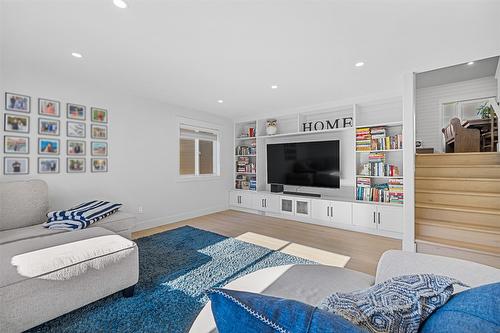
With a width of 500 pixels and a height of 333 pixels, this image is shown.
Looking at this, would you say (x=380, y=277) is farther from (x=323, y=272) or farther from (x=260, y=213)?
(x=260, y=213)

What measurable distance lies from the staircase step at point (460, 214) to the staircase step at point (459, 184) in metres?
0.30

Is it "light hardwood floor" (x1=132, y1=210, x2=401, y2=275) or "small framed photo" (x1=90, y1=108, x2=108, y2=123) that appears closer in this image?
"light hardwood floor" (x1=132, y1=210, x2=401, y2=275)

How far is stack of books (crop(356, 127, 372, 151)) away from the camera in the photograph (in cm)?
373

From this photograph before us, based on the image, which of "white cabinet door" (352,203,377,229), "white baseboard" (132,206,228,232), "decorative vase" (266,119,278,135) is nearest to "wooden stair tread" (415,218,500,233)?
"white cabinet door" (352,203,377,229)

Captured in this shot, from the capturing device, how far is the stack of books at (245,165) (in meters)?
5.20

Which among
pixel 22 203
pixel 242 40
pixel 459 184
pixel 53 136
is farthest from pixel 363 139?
pixel 22 203

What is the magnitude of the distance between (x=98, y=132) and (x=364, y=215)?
14.0 feet

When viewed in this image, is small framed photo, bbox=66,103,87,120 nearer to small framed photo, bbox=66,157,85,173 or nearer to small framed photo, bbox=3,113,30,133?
small framed photo, bbox=3,113,30,133

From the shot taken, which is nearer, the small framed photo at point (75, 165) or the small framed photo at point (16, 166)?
the small framed photo at point (16, 166)

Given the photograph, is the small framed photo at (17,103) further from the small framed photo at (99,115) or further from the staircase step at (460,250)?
the staircase step at (460,250)

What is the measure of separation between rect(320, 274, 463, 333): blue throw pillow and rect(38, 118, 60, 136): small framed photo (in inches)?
142

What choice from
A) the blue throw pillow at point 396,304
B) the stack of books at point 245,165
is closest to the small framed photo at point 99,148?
the stack of books at point 245,165

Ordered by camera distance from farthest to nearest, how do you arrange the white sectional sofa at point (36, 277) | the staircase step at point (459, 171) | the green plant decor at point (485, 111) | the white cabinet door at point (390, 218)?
the green plant decor at point (485, 111) < the white cabinet door at point (390, 218) < the staircase step at point (459, 171) < the white sectional sofa at point (36, 277)

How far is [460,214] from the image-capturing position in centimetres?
275
